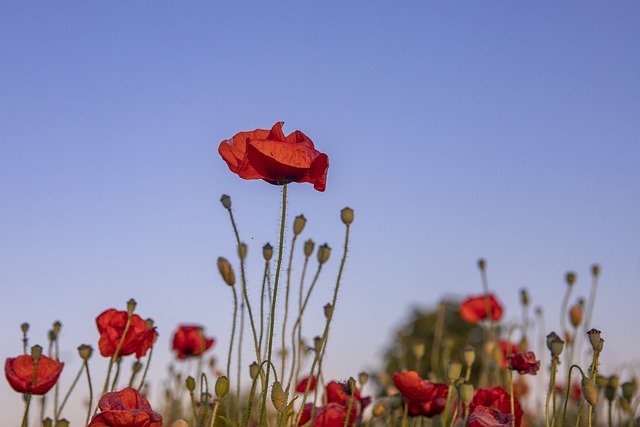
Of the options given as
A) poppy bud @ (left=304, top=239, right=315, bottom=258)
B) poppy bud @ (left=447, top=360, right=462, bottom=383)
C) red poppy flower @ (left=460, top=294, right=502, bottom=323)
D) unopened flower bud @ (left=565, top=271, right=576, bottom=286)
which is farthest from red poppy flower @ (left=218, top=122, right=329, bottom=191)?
red poppy flower @ (left=460, top=294, right=502, bottom=323)

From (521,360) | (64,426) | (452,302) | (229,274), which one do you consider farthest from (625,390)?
(452,302)

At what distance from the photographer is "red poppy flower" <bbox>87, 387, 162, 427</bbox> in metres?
1.70

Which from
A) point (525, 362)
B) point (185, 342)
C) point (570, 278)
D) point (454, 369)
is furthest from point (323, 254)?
point (185, 342)

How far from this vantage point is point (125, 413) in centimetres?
170

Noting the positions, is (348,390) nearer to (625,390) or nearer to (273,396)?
(273,396)

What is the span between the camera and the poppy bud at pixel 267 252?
6.88 ft

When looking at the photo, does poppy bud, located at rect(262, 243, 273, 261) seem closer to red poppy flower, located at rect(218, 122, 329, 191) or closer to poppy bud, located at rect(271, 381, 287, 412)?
red poppy flower, located at rect(218, 122, 329, 191)

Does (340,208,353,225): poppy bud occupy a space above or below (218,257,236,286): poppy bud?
above

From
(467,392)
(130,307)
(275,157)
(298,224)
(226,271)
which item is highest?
(275,157)

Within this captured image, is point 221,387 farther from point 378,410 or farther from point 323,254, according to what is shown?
point 378,410

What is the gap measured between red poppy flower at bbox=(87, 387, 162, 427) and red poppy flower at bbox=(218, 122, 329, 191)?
575 millimetres

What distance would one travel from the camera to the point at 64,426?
2090 millimetres

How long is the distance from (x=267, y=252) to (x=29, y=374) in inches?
28.5

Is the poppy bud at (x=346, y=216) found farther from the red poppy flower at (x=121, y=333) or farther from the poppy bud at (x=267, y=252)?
the red poppy flower at (x=121, y=333)
